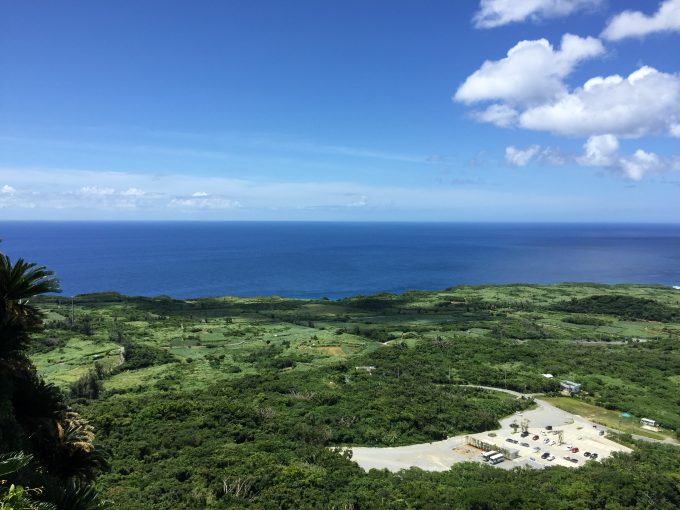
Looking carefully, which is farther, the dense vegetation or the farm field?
the farm field

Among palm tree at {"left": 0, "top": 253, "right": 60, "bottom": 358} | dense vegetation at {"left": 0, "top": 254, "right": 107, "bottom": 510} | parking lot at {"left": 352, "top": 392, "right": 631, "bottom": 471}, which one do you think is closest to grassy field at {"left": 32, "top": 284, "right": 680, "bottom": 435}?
parking lot at {"left": 352, "top": 392, "right": 631, "bottom": 471}

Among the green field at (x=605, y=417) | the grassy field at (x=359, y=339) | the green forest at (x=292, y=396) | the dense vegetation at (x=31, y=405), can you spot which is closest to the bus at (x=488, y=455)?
the green forest at (x=292, y=396)

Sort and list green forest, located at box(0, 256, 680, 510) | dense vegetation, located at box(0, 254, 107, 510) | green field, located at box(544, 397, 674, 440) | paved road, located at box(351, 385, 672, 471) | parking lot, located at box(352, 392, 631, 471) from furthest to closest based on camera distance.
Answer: green field, located at box(544, 397, 674, 440) < parking lot, located at box(352, 392, 631, 471) < paved road, located at box(351, 385, 672, 471) < green forest, located at box(0, 256, 680, 510) < dense vegetation, located at box(0, 254, 107, 510)

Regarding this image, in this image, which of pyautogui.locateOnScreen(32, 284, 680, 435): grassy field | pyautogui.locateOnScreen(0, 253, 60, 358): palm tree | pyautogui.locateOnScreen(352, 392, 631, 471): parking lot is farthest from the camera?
pyautogui.locateOnScreen(32, 284, 680, 435): grassy field

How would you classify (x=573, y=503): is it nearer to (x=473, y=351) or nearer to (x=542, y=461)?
(x=542, y=461)

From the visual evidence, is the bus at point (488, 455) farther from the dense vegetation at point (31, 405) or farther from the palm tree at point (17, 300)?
the palm tree at point (17, 300)

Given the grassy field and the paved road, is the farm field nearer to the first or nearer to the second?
the grassy field

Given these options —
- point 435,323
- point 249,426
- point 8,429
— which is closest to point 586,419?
point 249,426
